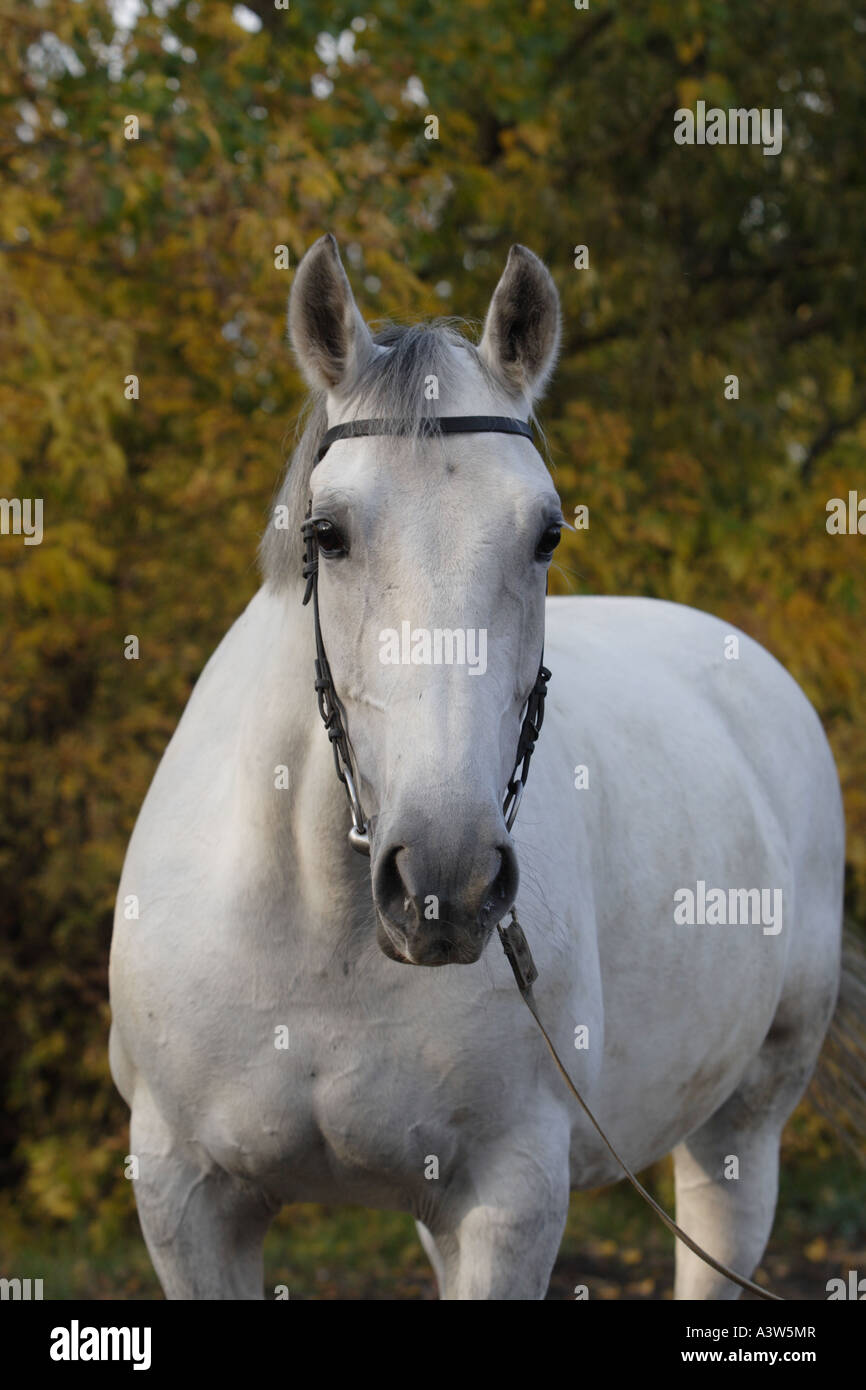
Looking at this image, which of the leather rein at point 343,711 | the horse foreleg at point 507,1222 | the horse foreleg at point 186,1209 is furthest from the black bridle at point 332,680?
the horse foreleg at point 186,1209

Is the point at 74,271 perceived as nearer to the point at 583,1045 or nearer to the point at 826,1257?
the point at 583,1045

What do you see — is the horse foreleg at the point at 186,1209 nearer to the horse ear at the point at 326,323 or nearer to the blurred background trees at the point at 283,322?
the horse ear at the point at 326,323

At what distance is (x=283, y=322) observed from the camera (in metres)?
5.45

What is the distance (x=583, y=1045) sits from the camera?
8.66 feet

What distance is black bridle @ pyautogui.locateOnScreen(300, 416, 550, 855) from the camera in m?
2.17

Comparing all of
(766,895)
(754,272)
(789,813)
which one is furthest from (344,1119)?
(754,272)

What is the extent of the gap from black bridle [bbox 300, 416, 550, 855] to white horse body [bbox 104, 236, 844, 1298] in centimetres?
15

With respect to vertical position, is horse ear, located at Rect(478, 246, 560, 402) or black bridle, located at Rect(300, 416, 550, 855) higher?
horse ear, located at Rect(478, 246, 560, 402)

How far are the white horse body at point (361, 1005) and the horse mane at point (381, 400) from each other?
0.11 meters

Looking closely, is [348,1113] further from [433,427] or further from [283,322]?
[283,322]

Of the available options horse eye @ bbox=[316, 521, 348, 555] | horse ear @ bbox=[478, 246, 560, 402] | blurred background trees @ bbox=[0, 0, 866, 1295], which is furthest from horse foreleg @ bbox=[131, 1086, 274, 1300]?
blurred background trees @ bbox=[0, 0, 866, 1295]

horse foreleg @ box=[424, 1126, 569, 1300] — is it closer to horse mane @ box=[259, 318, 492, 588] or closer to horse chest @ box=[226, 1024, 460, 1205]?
horse chest @ box=[226, 1024, 460, 1205]

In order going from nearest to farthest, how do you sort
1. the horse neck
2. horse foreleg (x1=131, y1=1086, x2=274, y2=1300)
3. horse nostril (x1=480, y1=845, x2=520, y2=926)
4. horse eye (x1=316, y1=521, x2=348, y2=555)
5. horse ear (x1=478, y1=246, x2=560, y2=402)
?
horse nostril (x1=480, y1=845, x2=520, y2=926), horse eye (x1=316, y1=521, x2=348, y2=555), horse ear (x1=478, y1=246, x2=560, y2=402), the horse neck, horse foreleg (x1=131, y1=1086, x2=274, y2=1300)

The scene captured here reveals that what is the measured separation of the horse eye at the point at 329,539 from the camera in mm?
2139
